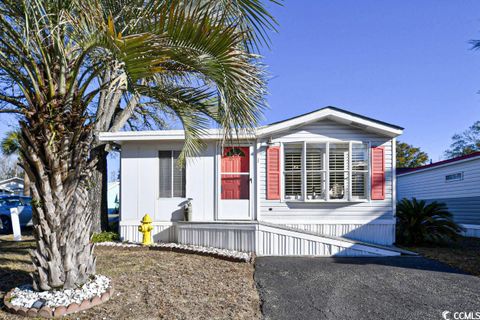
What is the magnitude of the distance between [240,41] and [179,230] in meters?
5.60

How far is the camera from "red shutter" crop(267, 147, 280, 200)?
8.12 m

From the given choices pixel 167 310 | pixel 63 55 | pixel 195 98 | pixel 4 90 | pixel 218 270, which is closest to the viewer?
pixel 63 55

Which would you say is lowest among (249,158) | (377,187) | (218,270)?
(218,270)

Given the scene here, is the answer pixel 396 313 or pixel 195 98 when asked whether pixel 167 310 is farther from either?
pixel 195 98

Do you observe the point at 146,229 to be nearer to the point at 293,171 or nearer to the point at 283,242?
the point at 283,242

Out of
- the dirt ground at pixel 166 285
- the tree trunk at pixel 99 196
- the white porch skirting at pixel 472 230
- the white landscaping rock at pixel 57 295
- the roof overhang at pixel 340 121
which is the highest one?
the roof overhang at pixel 340 121

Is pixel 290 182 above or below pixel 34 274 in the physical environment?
above

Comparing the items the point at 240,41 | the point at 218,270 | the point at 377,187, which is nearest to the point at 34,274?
the point at 218,270

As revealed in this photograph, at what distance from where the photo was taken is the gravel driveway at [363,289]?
3883 mm

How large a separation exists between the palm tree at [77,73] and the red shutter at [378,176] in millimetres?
5247

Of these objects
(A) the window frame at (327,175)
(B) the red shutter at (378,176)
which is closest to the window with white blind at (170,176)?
(A) the window frame at (327,175)

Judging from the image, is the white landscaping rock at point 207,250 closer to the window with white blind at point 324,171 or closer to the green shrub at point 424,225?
the window with white blind at point 324,171

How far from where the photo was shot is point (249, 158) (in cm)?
827

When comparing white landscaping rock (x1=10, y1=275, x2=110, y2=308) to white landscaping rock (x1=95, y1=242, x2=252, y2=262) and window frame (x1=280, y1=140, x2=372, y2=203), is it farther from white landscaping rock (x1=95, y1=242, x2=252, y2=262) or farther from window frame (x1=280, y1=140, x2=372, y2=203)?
window frame (x1=280, y1=140, x2=372, y2=203)
